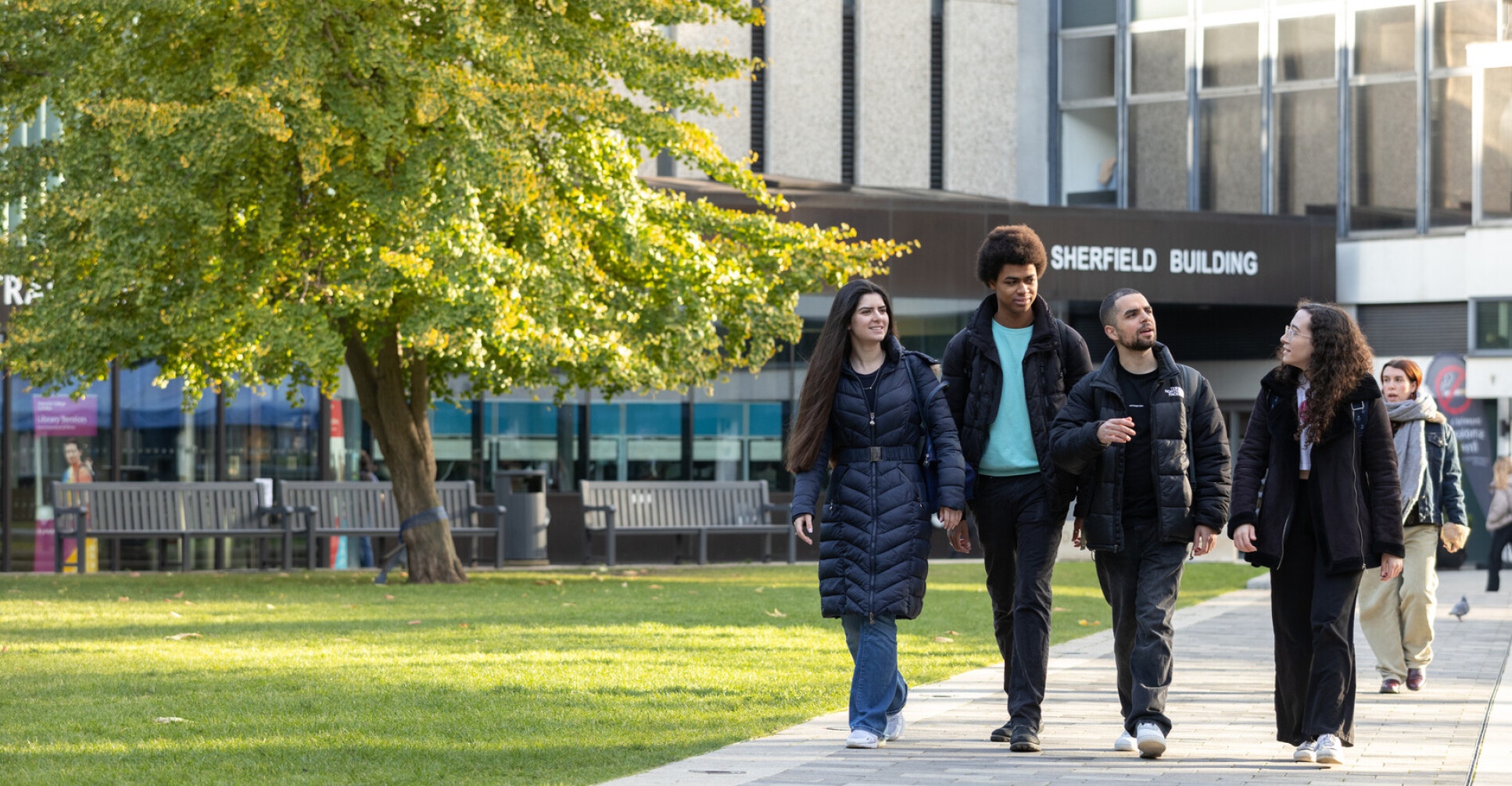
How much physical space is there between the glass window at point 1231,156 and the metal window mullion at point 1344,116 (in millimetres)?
1331

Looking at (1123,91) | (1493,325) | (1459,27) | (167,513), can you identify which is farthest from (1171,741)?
(1123,91)

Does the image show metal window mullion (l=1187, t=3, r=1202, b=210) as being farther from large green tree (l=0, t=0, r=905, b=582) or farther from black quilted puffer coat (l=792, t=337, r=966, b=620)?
black quilted puffer coat (l=792, t=337, r=966, b=620)

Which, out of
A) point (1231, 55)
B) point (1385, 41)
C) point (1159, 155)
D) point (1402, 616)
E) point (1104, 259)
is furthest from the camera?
point (1159, 155)

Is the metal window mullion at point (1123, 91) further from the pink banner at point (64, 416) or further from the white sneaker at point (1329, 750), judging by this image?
the white sneaker at point (1329, 750)

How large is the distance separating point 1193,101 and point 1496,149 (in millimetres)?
5036

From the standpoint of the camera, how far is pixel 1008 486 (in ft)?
23.1

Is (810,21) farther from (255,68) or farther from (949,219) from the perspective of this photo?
(255,68)

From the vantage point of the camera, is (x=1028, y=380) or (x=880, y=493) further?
(x=1028, y=380)

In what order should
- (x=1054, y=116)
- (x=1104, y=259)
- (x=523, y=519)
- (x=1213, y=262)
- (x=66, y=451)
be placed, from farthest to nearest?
(x=1054, y=116) → (x=1213, y=262) → (x=1104, y=259) → (x=523, y=519) → (x=66, y=451)

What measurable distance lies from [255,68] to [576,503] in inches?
377

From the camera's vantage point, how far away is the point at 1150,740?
6555 millimetres

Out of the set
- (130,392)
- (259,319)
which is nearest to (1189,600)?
(259,319)

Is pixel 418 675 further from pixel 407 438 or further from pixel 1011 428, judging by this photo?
pixel 407 438

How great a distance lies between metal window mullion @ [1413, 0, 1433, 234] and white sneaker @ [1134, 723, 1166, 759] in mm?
23198
